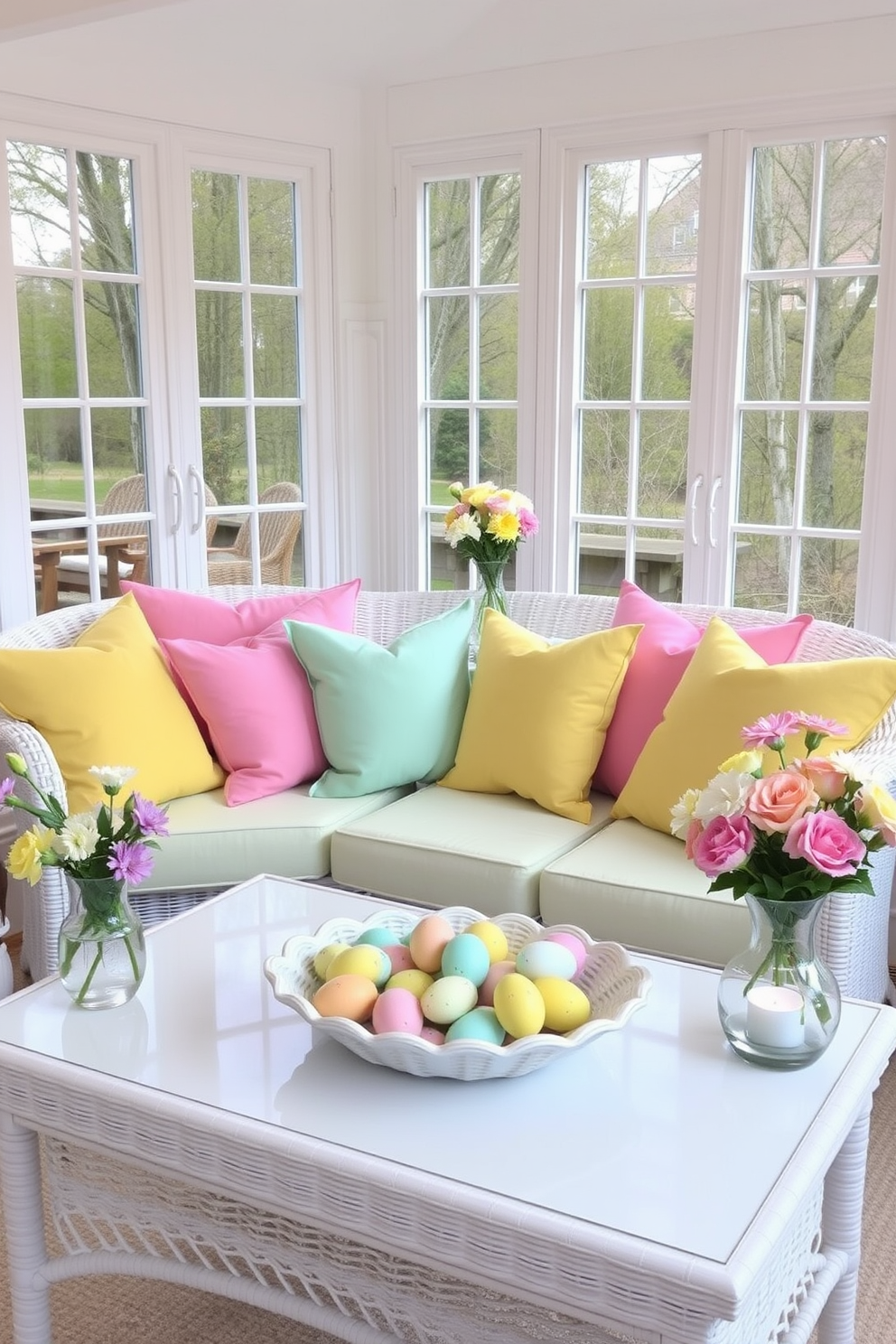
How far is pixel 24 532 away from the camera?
380 cm

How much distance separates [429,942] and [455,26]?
10.7ft

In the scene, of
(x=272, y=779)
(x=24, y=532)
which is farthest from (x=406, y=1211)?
(x=24, y=532)

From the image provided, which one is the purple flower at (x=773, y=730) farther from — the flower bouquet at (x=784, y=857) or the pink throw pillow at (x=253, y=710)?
the pink throw pillow at (x=253, y=710)

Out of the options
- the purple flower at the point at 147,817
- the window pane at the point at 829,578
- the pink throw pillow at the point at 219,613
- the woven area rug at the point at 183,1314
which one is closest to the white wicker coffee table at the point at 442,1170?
the woven area rug at the point at 183,1314

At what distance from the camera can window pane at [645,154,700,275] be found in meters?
3.93

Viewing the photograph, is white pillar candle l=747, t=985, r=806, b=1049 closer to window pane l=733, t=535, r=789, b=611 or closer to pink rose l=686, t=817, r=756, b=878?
pink rose l=686, t=817, r=756, b=878

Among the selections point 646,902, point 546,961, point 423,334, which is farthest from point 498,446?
point 546,961

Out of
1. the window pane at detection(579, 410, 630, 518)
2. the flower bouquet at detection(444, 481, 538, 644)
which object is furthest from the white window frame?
the flower bouquet at detection(444, 481, 538, 644)

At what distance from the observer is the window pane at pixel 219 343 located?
13.9ft

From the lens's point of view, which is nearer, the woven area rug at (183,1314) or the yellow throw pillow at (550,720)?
the woven area rug at (183,1314)

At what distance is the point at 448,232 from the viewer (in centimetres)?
446

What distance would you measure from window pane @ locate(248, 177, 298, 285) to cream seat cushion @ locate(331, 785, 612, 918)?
2.18 m

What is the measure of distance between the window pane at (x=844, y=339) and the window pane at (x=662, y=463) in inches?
17.6

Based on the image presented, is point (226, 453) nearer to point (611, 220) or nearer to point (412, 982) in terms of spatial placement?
point (611, 220)
